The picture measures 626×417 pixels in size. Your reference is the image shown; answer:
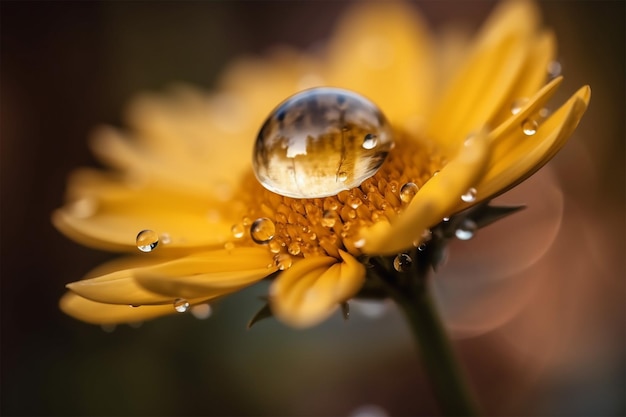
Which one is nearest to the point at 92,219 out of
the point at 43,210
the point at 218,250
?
the point at 218,250

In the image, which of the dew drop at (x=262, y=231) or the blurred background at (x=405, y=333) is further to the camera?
the blurred background at (x=405, y=333)

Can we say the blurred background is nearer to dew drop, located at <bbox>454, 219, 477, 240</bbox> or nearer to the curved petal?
dew drop, located at <bbox>454, 219, 477, 240</bbox>

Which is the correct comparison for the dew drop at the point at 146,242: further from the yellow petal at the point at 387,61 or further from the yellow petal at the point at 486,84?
the yellow petal at the point at 387,61

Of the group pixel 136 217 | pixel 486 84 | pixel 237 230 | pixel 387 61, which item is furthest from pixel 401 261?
pixel 387 61

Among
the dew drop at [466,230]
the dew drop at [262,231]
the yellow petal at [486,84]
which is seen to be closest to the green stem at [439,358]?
the dew drop at [466,230]

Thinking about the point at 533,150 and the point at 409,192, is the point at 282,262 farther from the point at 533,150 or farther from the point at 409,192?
the point at 533,150
